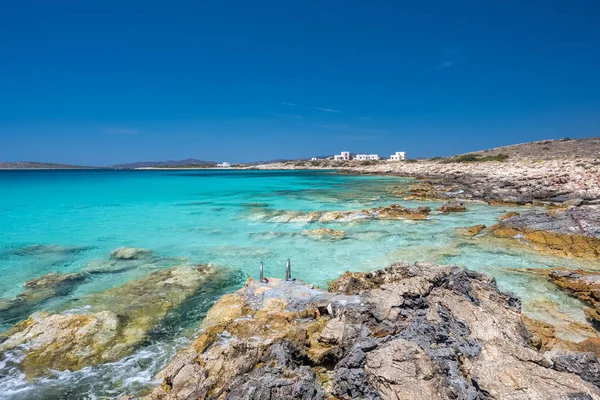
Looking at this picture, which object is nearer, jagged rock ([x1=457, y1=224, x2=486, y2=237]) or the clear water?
the clear water

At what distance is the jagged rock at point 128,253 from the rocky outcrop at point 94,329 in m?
3.87

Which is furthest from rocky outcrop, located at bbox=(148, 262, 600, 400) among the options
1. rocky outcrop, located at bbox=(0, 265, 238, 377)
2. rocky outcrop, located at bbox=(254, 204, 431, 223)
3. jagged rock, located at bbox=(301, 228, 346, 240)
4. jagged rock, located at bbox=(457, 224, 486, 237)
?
rocky outcrop, located at bbox=(254, 204, 431, 223)

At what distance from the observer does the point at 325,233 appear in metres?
16.8

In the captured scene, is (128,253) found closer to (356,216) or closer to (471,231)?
(356,216)

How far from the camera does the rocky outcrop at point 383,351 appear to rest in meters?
4.31

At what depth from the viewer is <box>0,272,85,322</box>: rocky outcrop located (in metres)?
8.59

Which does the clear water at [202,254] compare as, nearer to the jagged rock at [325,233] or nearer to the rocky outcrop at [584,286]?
the rocky outcrop at [584,286]

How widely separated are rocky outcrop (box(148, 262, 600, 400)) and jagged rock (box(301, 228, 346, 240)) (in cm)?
821

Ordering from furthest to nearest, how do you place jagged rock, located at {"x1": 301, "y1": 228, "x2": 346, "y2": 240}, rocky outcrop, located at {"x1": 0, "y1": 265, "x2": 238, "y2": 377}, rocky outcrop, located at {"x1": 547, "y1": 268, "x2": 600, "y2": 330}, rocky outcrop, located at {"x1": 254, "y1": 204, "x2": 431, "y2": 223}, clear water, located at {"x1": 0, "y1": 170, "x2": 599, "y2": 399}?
rocky outcrop, located at {"x1": 254, "y1": 204, "x2": 431, "y2": 223} < jagged rock, located at {"x1": 301, "y1": 228, "x2": 346, "y2": 240} < rocky outcrop, located at {"x1": 547, "y1": 268, "x2": 600, "y2": 330} < rocky outcrop, located at {"x1": 0, "y1": 265, "x2": 238, "y2": 377} < clear water, located at {"x1": 0, "y1": 170, "x2": 599, "y2": 399}

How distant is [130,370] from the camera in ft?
19.9

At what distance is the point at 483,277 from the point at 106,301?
32.7 ft

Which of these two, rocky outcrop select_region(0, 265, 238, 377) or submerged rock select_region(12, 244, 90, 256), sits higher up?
rocky outcrop select_region(0, 265, 238, 377)

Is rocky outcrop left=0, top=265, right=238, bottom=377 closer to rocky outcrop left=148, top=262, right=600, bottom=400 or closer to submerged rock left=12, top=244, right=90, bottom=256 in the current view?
rocky outcrop left=148, top=262, right=600, bottom=400

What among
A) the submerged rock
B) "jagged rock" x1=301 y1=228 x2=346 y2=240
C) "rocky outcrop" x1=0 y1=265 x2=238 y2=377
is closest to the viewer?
"rocky outcrop" x1=0 y1=265 x2=238 y2=377
